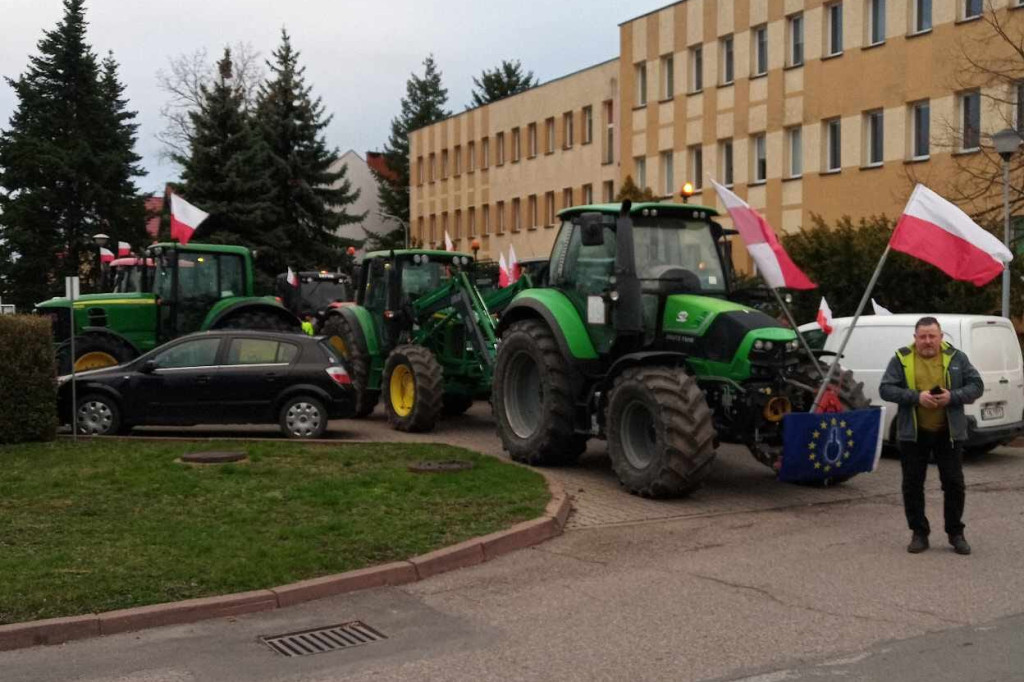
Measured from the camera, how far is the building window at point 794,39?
36031mm

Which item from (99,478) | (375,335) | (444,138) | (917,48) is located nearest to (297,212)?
(444,138)

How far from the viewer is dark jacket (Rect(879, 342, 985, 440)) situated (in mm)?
8867

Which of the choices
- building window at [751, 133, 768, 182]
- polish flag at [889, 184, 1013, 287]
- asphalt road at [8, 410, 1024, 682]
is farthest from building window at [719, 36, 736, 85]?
asphalt road at [8, 410, 1024, 682]

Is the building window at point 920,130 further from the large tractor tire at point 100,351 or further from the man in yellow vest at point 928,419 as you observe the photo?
the man in yellow vest at point 928,419

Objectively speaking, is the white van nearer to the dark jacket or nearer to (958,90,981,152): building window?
the dark jacket

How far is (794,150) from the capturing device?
36562 millimetres

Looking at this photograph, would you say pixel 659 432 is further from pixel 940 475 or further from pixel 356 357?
pixel 356 357

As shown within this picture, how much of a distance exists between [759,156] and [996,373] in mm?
24241

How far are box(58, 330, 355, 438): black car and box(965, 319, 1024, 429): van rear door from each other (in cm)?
810

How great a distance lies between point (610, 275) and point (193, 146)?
3329 centimetres

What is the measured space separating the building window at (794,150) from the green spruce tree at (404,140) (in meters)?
44.4

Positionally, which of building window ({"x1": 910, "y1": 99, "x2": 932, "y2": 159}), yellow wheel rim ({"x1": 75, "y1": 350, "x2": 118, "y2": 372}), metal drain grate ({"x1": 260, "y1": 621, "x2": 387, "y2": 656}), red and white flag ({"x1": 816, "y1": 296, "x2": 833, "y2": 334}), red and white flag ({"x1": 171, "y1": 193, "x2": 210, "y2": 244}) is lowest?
metal drain grate ({"x1": 260, "y1": 621, "x2": 387, "y2": 656})

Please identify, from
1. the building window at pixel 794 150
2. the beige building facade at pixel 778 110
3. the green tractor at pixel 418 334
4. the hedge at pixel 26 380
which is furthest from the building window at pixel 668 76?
the hedge at pixel 26 380

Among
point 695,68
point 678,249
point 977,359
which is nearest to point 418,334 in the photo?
point 678,249
